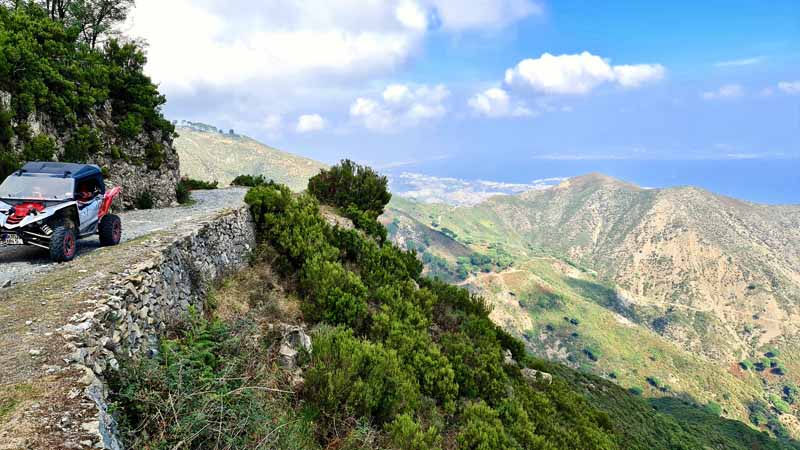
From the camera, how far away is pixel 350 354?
29.0ft

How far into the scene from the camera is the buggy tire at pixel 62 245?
766cm

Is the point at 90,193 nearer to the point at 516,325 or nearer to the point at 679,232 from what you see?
the point at 516,325

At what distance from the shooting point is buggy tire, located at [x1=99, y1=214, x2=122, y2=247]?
8797 mm

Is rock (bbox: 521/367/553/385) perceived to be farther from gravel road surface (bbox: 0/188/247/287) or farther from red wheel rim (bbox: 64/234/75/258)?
red wheel rim (bbox: 64/234/75/258)

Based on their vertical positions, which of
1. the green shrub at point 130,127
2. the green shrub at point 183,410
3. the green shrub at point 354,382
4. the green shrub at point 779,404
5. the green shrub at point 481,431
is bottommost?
the green shrub at point 779,404

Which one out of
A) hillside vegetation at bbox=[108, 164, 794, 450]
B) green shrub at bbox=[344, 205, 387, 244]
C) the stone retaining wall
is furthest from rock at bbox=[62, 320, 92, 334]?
green shrub at bbox=[344, 205, 387, 244]

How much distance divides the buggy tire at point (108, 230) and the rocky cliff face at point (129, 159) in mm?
6520

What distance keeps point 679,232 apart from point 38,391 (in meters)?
227

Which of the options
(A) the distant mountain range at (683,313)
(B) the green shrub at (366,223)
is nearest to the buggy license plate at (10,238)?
(B) the green shrub at (366,223)

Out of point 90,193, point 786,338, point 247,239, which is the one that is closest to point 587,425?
point 247,239

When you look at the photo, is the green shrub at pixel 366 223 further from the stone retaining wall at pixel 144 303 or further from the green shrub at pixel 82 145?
the green shrub at pixel 82 145

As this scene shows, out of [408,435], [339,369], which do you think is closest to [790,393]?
[408,435]

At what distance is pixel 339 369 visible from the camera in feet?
26.8

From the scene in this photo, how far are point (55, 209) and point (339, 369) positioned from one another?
6401 mm
